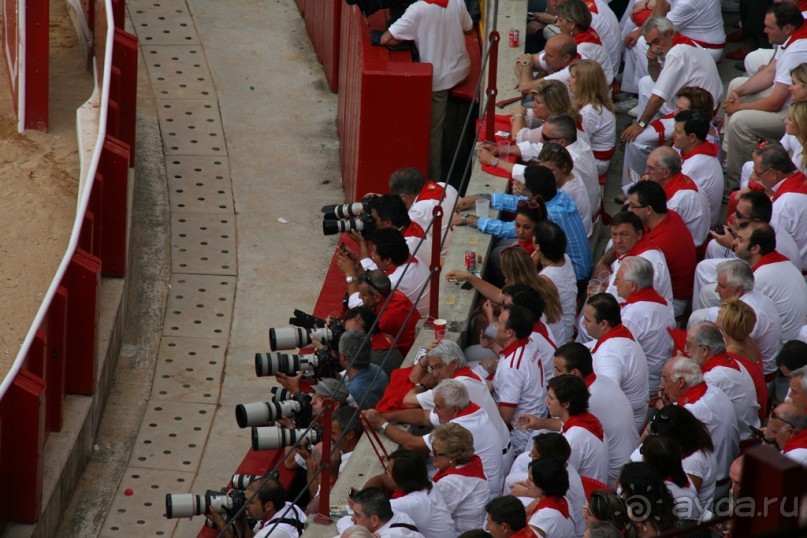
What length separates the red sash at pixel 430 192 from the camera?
32.7ft

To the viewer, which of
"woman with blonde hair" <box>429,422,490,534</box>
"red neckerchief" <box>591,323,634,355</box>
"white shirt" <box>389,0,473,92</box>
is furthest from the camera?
"white shirt" <box>389,0,473,92</box>

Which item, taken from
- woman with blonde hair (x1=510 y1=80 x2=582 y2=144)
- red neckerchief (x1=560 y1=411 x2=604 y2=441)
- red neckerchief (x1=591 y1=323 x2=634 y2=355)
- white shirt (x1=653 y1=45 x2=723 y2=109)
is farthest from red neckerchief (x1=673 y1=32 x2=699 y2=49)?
red neckerchief (x1=560 y1=411 x2=604 y2=441)

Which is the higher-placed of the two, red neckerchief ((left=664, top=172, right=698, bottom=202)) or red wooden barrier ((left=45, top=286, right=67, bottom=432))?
red neckerchief ((left=664, top=172, right=698, bottom=202))

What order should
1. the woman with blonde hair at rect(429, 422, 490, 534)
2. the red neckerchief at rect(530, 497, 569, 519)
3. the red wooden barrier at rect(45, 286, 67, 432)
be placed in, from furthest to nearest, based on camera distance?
the red wooden barrier at rect(45, 286, 67, 432) < the woman with blonde hair at rect(429, 422, 490, 534) < the red neckerchief at rect(530, 497, 569, 519)

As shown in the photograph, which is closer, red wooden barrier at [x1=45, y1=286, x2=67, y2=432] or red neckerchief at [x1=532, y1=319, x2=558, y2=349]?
red neckerchief at [x1=532, y1=319, x2=558, y2=349]

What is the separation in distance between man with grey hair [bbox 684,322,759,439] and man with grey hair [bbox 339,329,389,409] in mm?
1917

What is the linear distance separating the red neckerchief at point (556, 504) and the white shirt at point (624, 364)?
4.03ft

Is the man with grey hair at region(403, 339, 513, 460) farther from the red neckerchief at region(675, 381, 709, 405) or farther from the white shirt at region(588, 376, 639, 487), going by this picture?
the red neckerchief at region(675, 381, 709, 405)

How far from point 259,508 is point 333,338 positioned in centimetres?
137

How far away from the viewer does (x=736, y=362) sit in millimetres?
7379

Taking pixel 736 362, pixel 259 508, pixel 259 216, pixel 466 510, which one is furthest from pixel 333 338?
pixel 259 216

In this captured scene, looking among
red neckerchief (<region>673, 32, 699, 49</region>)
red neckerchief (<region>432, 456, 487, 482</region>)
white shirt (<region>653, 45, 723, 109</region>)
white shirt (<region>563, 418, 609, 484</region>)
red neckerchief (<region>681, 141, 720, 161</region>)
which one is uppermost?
red neckerchief (<region>673, 32, 699, 49</region>)

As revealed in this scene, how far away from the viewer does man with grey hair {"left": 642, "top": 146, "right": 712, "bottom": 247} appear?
9.20 meters

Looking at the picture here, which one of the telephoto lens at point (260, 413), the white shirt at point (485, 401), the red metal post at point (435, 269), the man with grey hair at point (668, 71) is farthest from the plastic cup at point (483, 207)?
the telephoto lens at point (260, 413)
